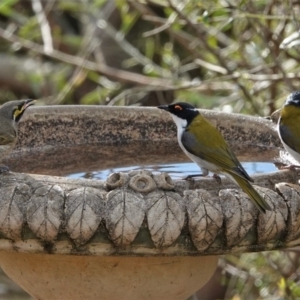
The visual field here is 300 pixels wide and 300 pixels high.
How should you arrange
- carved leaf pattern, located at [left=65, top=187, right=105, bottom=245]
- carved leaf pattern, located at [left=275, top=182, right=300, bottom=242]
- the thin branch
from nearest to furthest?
carved leaf pattern, located at [left=65, top=187, right=105, bottom=245] → carved leaf pattern, located at [left=275, top=182, right=300, bottom=242] → the thin branch

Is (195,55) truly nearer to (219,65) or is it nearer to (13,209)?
(219,65)

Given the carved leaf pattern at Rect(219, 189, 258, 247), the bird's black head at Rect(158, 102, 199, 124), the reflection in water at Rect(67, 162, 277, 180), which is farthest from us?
the bird's black head at Rect(158, 102, 199, 124)

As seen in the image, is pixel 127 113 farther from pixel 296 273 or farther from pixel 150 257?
pixel 296 273

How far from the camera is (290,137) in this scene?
3949 millimetres

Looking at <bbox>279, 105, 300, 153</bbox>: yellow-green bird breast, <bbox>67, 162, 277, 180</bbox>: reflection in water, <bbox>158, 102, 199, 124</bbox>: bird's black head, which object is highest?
<bbox>158, 102, 199, 124</bbox>: bird's black head

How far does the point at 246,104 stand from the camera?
6.33 meters

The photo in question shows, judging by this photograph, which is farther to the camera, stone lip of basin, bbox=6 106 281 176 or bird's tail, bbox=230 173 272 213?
stone lip of basin, bbox=6 106 281 176

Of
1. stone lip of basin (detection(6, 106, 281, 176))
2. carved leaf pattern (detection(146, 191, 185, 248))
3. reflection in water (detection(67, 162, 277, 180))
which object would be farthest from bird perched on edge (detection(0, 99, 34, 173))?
carved leaf pattern (detection(146, 191, 185, 248))

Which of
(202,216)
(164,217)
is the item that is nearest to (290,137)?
(202,216)

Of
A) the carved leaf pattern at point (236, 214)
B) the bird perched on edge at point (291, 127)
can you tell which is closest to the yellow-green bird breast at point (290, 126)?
the bird perched on edge at point (291, 127)

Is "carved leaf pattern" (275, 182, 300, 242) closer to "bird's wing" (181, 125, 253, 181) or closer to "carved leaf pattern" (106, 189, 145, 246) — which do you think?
"bird's wing" (181, 125, 253, 181)

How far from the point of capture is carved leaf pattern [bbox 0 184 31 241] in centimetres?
291

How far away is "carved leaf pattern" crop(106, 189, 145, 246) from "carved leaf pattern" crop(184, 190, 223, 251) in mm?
183

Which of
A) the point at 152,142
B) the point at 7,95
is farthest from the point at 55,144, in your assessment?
the point at 7,95
